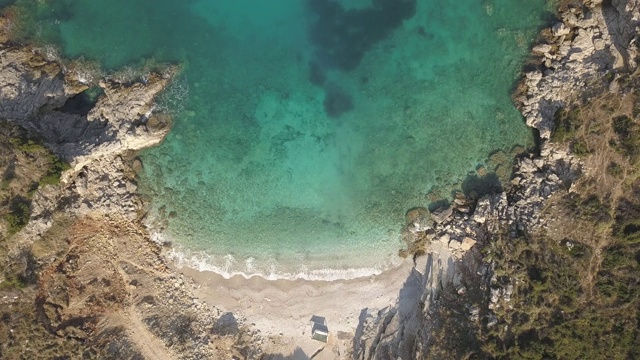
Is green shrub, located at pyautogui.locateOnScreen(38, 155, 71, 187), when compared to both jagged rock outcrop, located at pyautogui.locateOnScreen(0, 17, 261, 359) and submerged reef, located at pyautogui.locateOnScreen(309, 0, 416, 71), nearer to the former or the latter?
jagged rock outcrop, located at pyautogui.locateOnScreen(0, 17, 261, 359)

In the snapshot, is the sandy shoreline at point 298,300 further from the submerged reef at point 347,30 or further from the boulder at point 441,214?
the submerged reef at point 347,30

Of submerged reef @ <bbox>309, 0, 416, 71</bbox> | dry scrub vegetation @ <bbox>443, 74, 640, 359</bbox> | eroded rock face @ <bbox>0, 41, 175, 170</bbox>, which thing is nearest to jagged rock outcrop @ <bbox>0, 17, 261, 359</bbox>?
eroded rock face @ <bbox>0, 41, 175, 170</bbox>

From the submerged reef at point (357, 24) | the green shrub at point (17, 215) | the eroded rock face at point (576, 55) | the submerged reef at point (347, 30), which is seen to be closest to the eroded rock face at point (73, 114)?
the green shrub at point (17, 215)

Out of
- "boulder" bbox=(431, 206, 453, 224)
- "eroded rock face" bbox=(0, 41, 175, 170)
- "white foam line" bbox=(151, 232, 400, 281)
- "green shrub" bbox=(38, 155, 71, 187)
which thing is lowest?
"white foam line" bbox=(151, 232, 400, 281)

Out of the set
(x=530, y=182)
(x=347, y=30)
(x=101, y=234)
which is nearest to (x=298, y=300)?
(x=101, y=234)

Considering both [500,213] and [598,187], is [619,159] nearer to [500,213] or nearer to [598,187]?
[598,187]

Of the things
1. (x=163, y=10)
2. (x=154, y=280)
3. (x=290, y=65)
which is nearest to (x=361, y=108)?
(x=290, y=65)

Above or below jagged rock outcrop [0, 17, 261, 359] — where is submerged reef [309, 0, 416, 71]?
above

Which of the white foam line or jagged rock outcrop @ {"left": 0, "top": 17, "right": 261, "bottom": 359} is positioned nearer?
jagged rock outcrop @ {"left": 0, "top": 17, "right": 261, "bottom": 359}
